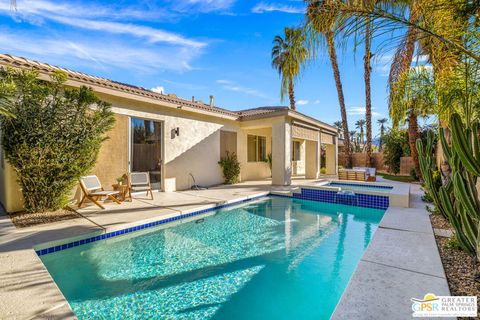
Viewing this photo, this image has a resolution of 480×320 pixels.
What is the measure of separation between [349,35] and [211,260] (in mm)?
4233

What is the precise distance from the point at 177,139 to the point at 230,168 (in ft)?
11.9

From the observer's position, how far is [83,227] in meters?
5.23

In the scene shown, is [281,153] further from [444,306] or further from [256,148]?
[444,306]

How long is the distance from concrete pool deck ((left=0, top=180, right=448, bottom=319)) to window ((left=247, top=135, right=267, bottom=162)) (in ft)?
26.8

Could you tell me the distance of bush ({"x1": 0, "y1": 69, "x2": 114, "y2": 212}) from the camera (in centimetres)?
560

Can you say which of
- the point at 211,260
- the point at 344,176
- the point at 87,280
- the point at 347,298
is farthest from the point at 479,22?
the point at 344,176

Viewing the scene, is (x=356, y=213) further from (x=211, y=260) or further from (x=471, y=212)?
(x=211, y=260)

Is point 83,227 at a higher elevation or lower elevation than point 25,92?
lower

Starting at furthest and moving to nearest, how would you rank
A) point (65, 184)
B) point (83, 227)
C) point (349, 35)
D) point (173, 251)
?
point (65, 184), point (83, 227), point (173, 251), point (349, 35)

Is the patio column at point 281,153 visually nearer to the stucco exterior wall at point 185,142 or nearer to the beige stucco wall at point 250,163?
the beige stucco wall at point 250,163

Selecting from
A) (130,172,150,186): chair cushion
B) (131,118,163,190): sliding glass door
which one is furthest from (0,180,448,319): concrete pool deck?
(131,118,163,190): sliding glass door

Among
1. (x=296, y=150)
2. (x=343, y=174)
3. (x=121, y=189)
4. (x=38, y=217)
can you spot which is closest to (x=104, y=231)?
(x=38, y=217)

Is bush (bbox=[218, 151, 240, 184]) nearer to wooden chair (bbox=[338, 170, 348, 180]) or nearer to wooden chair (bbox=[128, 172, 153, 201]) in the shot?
wooden chair (bbox=[128, 172, 153, 201])

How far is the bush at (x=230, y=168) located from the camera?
12876 mm
